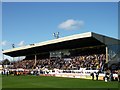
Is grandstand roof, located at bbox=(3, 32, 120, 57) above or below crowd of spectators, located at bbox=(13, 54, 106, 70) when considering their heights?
above

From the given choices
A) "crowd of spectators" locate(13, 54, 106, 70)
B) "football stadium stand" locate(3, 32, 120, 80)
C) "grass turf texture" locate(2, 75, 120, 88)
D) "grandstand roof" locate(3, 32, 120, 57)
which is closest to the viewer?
"grass turf texture" locate(2, 75, 120, 88)

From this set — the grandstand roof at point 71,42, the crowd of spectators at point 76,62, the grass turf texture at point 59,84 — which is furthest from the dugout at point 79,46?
the grass turf texture at point 59,84

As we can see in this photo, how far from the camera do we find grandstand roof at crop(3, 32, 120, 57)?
54.4 metres

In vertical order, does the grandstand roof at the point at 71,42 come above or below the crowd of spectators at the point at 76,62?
above

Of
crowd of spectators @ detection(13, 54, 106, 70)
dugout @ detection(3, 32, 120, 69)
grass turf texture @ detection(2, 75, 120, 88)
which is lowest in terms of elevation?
grass turf texture @ detection(2, 75, 120, 88)

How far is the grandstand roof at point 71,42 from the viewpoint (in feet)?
178

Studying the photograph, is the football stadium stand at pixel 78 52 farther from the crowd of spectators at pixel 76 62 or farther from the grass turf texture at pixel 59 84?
the grass turf texture at pixel 59 84

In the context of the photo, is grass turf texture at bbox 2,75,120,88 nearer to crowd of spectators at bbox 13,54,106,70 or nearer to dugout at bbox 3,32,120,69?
crowd of spectators at bbox 13,54,106,70

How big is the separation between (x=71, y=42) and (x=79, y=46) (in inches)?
110

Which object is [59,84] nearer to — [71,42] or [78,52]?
[71,42]

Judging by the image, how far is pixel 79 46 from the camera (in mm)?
62531

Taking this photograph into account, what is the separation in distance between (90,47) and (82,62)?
3.96 m

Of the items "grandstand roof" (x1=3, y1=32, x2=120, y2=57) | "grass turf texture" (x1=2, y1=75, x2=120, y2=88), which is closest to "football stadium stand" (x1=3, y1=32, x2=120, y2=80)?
"grandstand roof" (x1=3, y1=32, x2=120, y2=57)

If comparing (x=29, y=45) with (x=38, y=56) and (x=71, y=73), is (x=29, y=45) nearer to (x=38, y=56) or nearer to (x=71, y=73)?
(x=38, y=56)
